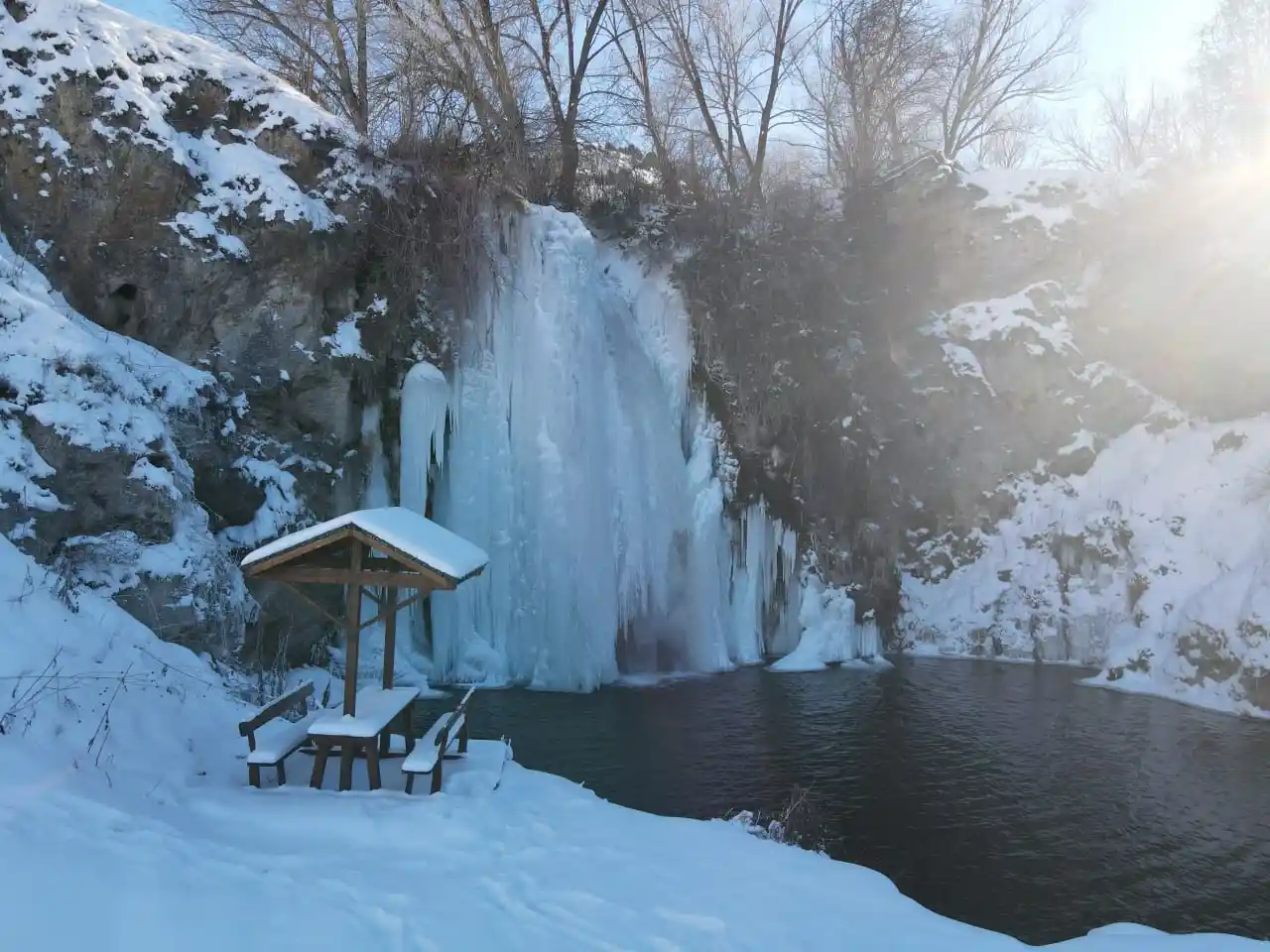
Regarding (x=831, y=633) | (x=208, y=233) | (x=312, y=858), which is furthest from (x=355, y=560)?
(x=831, y=633)

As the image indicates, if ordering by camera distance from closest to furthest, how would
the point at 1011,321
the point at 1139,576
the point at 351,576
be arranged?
the point at 351,576 → the point at 1139,576 → the point at 1011,321

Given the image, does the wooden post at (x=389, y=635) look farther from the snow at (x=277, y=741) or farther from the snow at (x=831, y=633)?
the snow at (x=831, y=633)

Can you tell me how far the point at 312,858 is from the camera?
451 cm

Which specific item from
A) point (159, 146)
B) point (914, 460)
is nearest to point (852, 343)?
point (914, 460)

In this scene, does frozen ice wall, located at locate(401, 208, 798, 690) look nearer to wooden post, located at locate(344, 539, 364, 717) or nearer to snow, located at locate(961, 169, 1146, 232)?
wooden post, located at locate(344, 539, 364, 717)

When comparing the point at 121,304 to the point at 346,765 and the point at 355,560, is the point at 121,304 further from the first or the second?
the point at 346,765

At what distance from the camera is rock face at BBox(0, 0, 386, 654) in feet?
34.0

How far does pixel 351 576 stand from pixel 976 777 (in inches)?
265

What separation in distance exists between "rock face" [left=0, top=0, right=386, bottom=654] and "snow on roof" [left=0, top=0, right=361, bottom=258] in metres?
0.02

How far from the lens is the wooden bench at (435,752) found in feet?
18.5

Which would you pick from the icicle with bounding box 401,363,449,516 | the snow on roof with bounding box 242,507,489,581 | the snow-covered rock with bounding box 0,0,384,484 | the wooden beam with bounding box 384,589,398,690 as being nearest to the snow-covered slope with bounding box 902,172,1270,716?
the icicle with bounding box 401,363,449,516

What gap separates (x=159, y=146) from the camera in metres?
11.0

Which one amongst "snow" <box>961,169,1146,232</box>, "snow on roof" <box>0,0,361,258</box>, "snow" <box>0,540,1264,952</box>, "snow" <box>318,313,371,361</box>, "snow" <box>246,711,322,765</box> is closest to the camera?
"snow" <box>0,540,1264,952</box>

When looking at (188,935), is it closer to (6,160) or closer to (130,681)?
(130,681)
